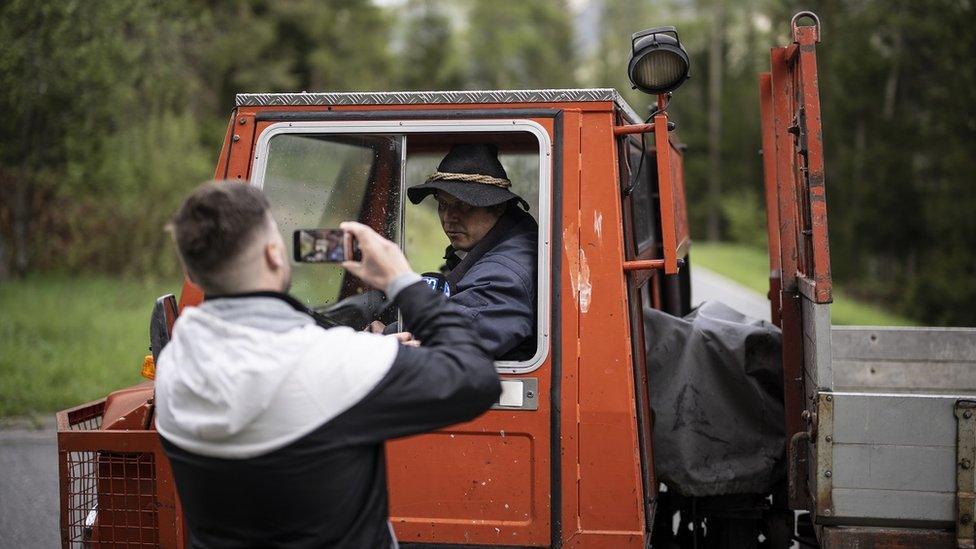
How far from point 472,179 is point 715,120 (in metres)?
47.9

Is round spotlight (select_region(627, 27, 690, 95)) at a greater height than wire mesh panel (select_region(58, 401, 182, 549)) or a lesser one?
greater

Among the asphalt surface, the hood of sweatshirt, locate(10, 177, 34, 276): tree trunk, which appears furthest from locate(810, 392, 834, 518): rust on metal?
locate(10, 177, 34, 276): tree trunk

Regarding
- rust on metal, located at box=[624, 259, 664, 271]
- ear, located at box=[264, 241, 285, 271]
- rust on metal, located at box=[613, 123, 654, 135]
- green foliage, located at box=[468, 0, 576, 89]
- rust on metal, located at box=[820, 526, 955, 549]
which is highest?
green foliage, located at box=[468, 0, 576, 89]

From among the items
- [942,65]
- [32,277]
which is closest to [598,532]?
[32,277]

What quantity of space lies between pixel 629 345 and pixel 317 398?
1.39 m

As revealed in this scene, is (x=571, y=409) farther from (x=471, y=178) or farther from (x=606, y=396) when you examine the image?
(x=471, y=178)

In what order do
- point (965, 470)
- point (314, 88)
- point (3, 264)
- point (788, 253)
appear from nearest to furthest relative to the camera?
point (965, 470), point (788, 253), point (3, 264), point (314, 88)

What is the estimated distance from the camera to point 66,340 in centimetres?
1124

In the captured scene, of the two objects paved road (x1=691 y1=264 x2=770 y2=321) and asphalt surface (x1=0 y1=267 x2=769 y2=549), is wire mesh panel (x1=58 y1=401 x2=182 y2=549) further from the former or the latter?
paved road (x1=691 y1=264 x2=770 y2=321)

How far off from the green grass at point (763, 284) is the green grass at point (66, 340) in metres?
10.9

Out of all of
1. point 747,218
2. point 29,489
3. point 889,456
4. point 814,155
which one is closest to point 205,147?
point 29,489

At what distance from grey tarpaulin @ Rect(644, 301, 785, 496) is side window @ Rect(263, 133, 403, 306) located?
1242 mm

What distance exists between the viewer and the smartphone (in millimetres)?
2018

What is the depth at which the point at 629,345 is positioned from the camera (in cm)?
306
